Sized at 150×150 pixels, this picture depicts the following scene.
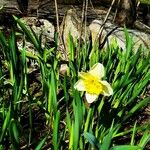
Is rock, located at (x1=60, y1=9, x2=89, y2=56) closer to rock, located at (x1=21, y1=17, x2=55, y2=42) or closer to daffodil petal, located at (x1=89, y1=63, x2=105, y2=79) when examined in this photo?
rock, located at (x1=21, y1=17, x2=55, y2=42)

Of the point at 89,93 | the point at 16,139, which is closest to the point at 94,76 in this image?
the point at 89,93

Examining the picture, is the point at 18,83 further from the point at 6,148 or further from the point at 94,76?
the point at 94,76

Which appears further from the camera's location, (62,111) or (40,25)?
(40,25)

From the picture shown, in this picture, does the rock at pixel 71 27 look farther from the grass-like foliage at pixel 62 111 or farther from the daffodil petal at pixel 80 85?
the daffodil petal at pixel 80 85

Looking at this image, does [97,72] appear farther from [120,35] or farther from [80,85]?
[120,35]

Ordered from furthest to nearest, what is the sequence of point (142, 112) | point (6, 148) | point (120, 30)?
point (120, 30), point (142, 112), point (6, 148)

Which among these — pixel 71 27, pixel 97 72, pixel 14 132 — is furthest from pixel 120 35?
pixel 14 132

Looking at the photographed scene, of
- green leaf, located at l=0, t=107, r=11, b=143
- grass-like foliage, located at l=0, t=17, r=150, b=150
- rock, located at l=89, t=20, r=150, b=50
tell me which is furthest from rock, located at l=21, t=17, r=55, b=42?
green leaf, located at l=0, t=107, r=11, b=143

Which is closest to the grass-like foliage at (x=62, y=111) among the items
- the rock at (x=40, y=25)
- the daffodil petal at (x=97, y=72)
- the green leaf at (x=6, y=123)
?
the green leaf at (x=6, y=123)
